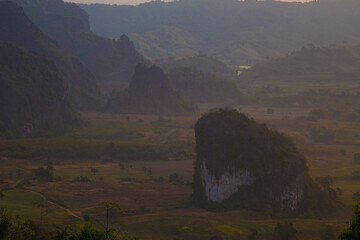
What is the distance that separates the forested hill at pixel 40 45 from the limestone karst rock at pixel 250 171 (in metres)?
75.9

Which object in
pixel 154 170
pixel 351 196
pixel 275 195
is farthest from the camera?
pixel 154 170

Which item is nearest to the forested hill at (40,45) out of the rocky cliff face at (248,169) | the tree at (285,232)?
the rocky cliff face at (248,169)

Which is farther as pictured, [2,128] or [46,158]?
[2,128]

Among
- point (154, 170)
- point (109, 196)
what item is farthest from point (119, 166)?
point (109, 196)

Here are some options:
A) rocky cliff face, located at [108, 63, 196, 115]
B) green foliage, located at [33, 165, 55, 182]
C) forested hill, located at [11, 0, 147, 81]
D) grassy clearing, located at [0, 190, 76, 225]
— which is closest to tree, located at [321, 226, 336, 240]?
grassy clearing, located at [0, 190, 76, 225]

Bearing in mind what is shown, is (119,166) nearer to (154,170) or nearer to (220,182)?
(154,170)

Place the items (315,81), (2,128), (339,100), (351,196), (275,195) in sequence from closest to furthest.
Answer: (275,195), (351,196), (2,128), (339,100), (315,81)

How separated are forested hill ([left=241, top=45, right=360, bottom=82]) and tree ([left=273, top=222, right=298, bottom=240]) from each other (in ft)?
382

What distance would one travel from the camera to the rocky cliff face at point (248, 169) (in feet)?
144

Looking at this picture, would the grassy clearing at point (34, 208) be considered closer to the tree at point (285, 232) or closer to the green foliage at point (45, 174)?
the green foliage at point (45, 174)

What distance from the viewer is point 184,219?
40094 mm

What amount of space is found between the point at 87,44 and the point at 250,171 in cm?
13565

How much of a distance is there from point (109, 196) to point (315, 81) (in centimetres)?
11097

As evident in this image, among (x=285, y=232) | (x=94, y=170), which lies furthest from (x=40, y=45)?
(x=285, y=232)
